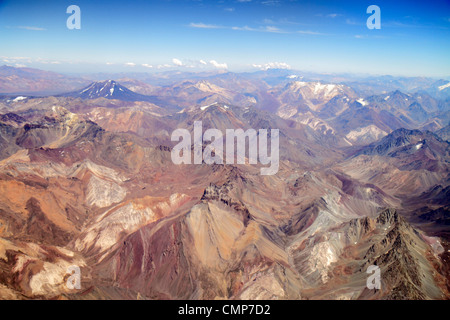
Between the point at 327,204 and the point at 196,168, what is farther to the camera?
the point at 196,168

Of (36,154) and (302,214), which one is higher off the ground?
(36,154)

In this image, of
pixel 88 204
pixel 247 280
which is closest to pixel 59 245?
pixel 88 204

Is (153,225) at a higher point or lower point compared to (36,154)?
lower

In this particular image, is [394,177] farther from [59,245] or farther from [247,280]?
[59,245]

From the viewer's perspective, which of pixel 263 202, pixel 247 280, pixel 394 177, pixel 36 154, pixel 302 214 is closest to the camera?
pixel 247 280

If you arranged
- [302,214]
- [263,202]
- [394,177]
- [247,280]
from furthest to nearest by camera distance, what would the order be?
1. [394,177]
2. [263,202]
3. [302,214]
4. [247,280]

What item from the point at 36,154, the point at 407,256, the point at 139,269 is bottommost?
the point at 139,269

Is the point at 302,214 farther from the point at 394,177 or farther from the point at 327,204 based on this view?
the point at 394,177

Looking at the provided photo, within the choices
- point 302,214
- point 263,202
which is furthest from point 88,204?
point 302,214

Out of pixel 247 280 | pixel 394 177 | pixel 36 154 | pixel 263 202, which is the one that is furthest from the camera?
pixel 394 177
